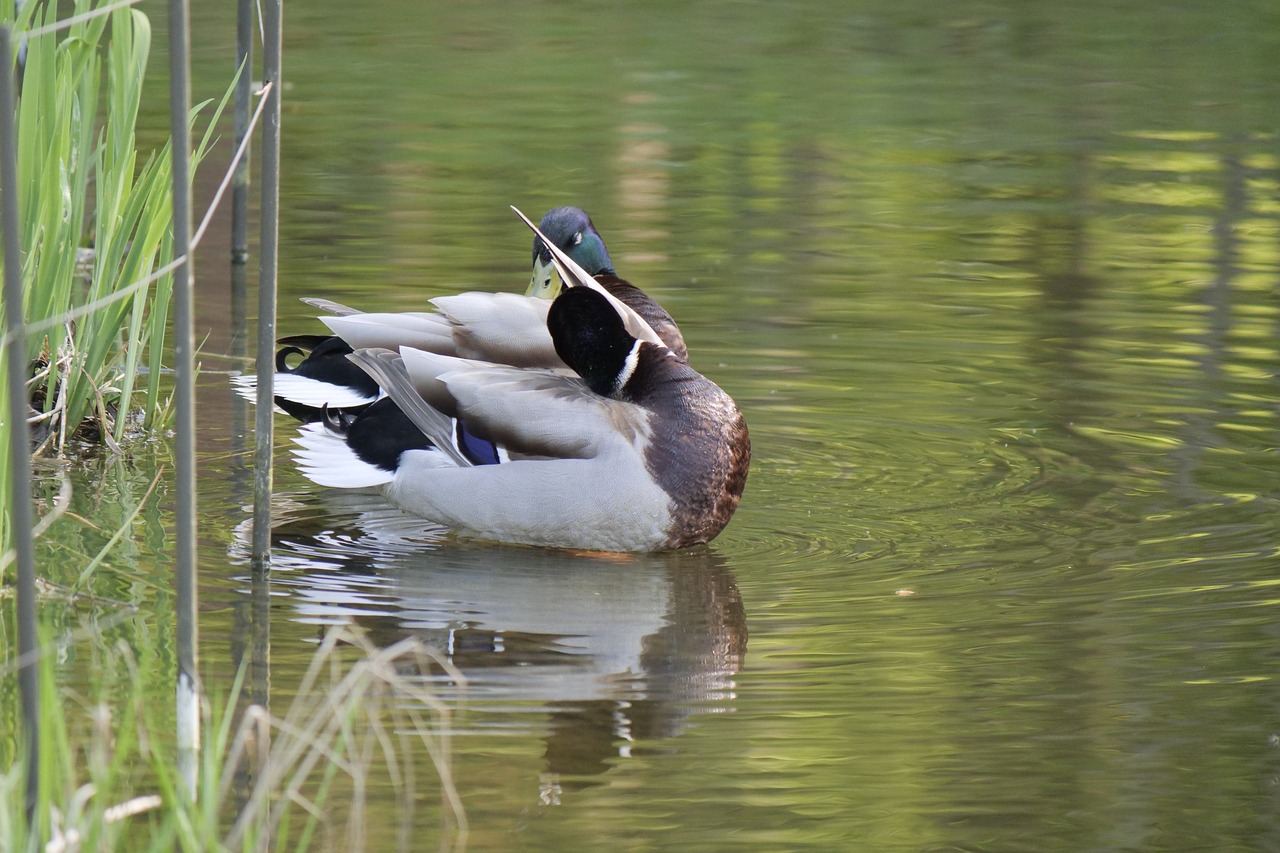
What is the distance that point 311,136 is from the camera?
11945 millimetres

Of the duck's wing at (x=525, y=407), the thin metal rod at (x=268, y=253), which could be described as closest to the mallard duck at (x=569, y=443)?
the duck's wing at (x=525, y=407)

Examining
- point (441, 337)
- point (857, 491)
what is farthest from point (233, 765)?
point (857, 491)

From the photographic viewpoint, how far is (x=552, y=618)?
480 centimetres

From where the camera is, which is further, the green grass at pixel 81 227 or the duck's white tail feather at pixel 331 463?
the duck's white tail feather at pixel 331 463

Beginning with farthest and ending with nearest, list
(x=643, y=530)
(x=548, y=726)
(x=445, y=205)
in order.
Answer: (x=445, y=205), (x=643, y=530), (x=548, y=726)

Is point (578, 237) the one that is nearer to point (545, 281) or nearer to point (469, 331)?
point (545, 281)

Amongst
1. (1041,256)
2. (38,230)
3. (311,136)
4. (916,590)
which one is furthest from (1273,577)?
(311,136)

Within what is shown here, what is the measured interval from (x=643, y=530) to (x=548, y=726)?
130 centimetres

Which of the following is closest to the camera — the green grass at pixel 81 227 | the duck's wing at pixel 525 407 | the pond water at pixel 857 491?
the pond water at pixel 857 491

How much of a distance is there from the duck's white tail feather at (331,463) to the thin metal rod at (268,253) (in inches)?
35.2

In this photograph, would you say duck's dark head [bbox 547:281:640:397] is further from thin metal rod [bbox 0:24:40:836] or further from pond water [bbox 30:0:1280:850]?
thin metal rod [bbox 0:24:40:836]

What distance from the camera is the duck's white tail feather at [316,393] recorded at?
5863mm

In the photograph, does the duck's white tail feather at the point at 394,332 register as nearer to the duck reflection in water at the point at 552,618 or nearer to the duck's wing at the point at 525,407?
the duck's wing at the point at 525,407

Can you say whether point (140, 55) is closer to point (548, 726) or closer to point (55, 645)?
point (55, 645)
